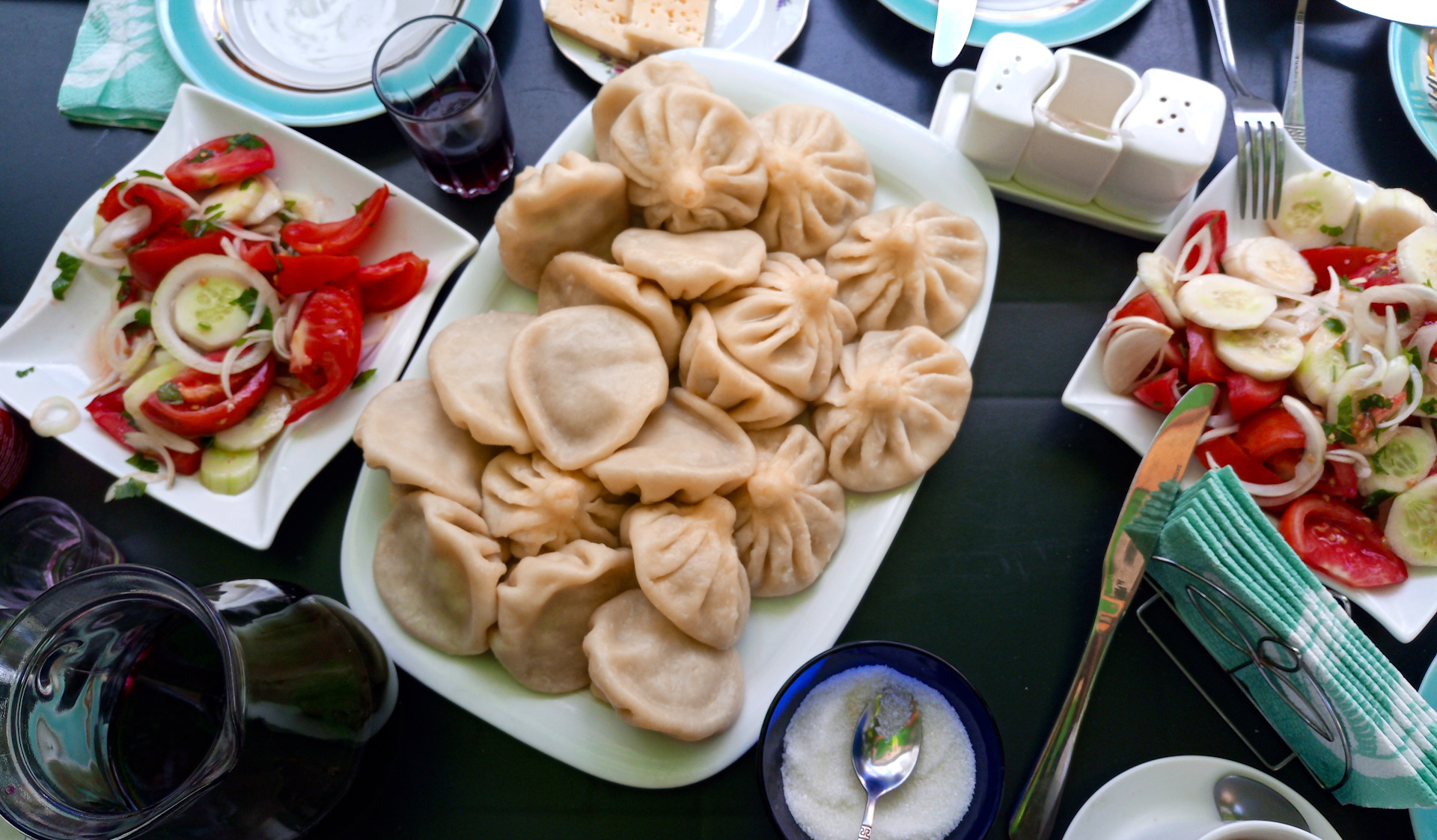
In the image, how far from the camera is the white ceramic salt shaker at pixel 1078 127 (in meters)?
1.88

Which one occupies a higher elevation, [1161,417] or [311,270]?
[1161,417]

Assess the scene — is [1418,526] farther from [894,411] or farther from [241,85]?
[241,85]

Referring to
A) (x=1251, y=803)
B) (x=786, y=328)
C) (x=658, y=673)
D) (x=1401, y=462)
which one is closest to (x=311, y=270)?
(x=786, y=328)

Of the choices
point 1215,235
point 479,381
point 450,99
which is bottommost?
point 479,381

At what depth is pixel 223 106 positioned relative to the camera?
2.01 meters

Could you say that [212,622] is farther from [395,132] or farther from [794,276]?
[395,132]

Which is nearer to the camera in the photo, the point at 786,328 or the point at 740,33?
the point at 786,328

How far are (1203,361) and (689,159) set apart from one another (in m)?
1.17

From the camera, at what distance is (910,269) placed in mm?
1839

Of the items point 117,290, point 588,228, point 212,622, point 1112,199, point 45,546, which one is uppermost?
point 1112,199

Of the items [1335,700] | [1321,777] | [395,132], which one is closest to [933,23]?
[395,132]

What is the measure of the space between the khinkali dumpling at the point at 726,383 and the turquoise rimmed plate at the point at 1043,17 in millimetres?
1079

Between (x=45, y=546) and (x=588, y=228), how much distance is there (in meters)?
1.37

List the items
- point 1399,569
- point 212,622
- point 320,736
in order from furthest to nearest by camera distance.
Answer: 1. point 1399,569
2. point 320,736
3. point 212,622
